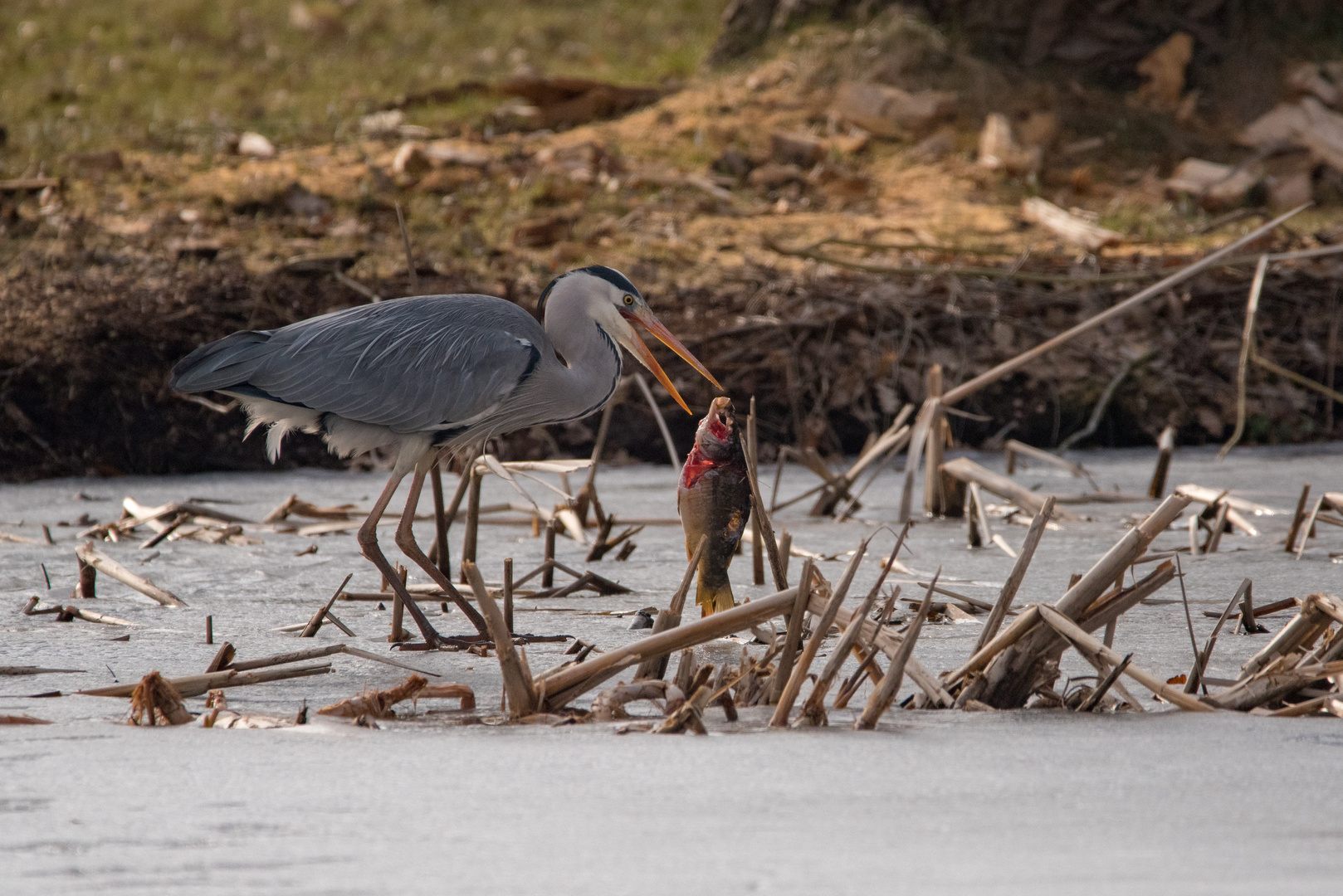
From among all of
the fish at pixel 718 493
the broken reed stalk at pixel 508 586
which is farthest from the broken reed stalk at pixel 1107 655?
the broken reed stalk at pixel 508 586

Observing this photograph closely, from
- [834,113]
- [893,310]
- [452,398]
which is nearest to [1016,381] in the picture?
[893,310]

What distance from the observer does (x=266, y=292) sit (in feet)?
25.1

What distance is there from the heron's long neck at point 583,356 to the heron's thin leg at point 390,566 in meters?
0.55

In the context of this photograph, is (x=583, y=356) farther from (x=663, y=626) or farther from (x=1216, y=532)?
(x=1216, y=532)

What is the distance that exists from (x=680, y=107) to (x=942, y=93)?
8.17ft

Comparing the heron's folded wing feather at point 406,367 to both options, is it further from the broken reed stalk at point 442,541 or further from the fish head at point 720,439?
the fish head at point 720,439

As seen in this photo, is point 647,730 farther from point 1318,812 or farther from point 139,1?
point 139,1

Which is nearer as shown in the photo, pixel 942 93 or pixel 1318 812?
pixel 1318 812

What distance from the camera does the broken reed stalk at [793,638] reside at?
230 centimetres

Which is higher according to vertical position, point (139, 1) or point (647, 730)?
point (139, 1)

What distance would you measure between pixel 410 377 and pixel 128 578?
0.90 m

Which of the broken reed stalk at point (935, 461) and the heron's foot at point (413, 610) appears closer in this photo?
the heron's foot at point (413, 610)

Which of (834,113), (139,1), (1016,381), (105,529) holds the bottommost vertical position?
(105,529)

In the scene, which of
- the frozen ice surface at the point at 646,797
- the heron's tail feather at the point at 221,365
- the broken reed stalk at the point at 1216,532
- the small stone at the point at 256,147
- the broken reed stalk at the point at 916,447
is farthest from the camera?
the small stone at the point at 256,147
